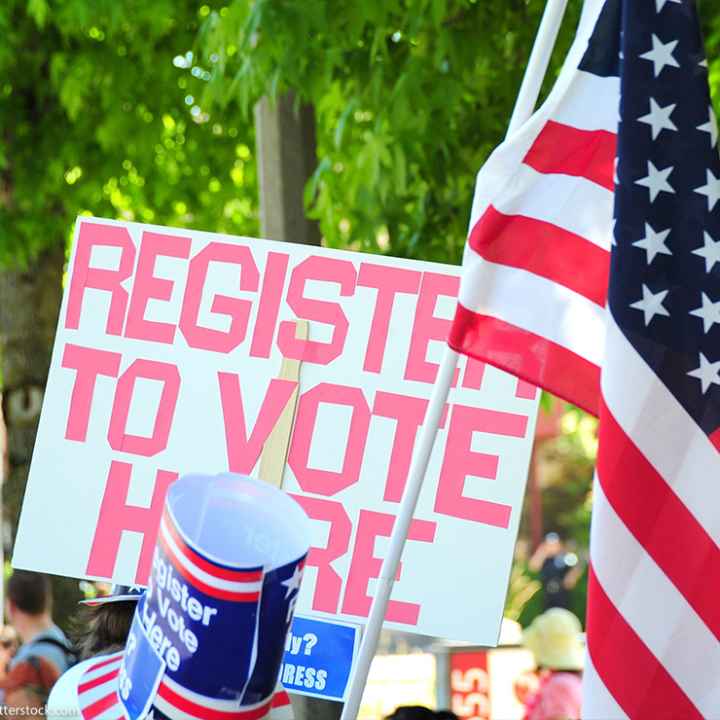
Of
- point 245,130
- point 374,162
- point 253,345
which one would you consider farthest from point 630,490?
point 245,130

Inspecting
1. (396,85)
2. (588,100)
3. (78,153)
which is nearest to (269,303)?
(588,100)

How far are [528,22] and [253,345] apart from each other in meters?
2.89

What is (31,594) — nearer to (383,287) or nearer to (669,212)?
(383,287)

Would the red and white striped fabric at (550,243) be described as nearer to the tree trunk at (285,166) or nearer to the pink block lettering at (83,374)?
the pink block lettering at (83,374)

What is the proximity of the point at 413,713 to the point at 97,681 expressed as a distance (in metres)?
1.91

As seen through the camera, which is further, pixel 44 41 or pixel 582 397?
pixel 44 41

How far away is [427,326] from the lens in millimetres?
3430

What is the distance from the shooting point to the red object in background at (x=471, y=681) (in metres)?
7.12

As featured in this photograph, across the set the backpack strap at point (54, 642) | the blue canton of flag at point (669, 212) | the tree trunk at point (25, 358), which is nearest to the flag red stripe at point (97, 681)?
the blue canton of flag at point (669, 212)

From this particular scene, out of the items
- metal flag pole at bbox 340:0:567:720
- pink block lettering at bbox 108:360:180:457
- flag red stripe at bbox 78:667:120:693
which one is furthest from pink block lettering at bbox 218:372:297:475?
flag red stripe at bbox 78:667:120:693

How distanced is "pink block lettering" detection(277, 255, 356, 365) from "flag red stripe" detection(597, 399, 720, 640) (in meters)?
0.91

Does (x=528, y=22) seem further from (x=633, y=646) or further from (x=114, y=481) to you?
(x=633, y=646)

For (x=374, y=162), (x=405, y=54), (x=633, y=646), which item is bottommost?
(x=633, y=646)

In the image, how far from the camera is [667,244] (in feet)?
8.89
